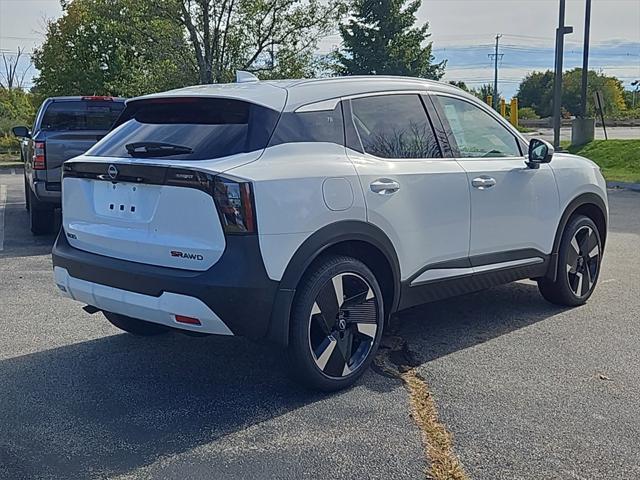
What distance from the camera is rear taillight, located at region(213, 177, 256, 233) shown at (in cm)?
386

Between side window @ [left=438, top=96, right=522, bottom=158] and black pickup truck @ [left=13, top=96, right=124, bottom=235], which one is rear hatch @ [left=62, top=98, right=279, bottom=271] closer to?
side window @ [left=438, top=96, right=522, bottom=158]

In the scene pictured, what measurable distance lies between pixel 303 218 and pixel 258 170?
35 cm

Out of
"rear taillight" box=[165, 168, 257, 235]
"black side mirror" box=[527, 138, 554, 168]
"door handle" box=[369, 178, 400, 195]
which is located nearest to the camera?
"rear taillight" box=[165, 168, 257, 235]

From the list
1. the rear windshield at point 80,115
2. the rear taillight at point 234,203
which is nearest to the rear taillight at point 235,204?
the rear taillight at point 234,203

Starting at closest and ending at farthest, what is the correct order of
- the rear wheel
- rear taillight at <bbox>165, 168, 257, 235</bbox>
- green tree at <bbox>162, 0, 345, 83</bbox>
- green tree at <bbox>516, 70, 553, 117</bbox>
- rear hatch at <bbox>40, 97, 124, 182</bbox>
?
1. rear taillight at <bbox>165, 168, 257, 235</bbox>
2. the rear wheel
3. rear hatch at <bbox>40, 97, 124, 182</bbox>
4. green tree at <bbox>162, 0, 345, 83</bbox>
5. green tree at <bbox>516, 70, 553, 117</bbox>

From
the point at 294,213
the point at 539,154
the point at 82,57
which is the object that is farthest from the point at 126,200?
the point at 82,57

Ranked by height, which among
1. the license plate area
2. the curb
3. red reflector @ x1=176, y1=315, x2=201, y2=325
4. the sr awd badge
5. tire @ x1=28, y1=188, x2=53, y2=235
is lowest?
the curb

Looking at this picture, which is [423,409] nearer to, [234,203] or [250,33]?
[234,203]

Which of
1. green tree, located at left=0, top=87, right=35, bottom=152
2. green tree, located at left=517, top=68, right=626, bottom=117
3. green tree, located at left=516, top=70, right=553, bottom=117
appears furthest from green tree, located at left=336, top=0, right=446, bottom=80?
green tree, located at left=516, top=70, right=553, bottom=117

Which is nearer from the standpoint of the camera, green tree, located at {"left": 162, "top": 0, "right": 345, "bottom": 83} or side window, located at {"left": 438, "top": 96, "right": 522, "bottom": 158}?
side window, located at {"left": 438, "top": 96, "right": 522, "bottom": 158}

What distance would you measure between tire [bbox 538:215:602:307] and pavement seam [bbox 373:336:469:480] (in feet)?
5.10

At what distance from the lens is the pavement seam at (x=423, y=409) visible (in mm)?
3492

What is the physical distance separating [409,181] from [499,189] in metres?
1.00

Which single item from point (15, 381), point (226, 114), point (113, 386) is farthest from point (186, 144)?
point (15, 381)
